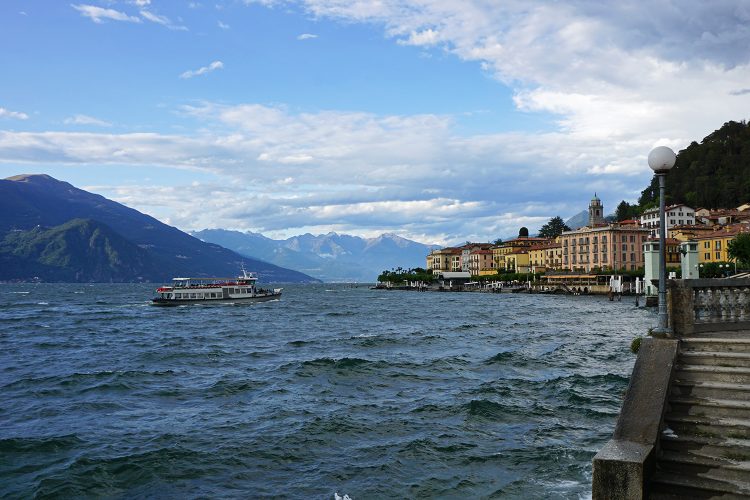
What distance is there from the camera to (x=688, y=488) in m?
8.62

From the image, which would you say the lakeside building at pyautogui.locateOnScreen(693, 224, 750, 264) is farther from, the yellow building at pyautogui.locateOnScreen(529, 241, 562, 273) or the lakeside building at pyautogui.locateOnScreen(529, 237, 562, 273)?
the yellow building at pyautogui.locateOnScreen(529, 241, 562, 273)

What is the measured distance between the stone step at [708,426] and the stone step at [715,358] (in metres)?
1.65

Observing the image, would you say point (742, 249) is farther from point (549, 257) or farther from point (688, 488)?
point (549, 257)

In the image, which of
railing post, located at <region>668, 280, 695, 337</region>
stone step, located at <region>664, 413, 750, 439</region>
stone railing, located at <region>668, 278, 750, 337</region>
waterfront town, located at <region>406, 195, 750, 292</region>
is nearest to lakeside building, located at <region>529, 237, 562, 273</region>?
waterfront town, located at <region>406, 195, 750, 292</region>

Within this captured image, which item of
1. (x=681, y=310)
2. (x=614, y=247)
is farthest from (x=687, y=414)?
(x=614, y=247)

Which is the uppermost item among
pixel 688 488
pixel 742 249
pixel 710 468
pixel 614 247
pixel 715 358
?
pixel 614 247

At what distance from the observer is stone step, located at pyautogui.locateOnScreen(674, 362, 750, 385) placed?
10.5 meters

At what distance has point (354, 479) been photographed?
13359mm

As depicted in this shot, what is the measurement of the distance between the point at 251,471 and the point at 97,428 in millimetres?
7351

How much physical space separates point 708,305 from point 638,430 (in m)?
5.11

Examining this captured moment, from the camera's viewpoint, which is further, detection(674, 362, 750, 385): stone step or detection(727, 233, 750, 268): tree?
detection(727, 233, 750, 268): tree

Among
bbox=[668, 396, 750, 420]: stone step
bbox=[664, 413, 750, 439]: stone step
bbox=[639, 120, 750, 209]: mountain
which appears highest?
bbox=[639, 120, 750, 209]: mountain

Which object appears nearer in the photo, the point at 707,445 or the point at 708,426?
the point at 707,445

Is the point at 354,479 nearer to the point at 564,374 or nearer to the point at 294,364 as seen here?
the point at 564,374
